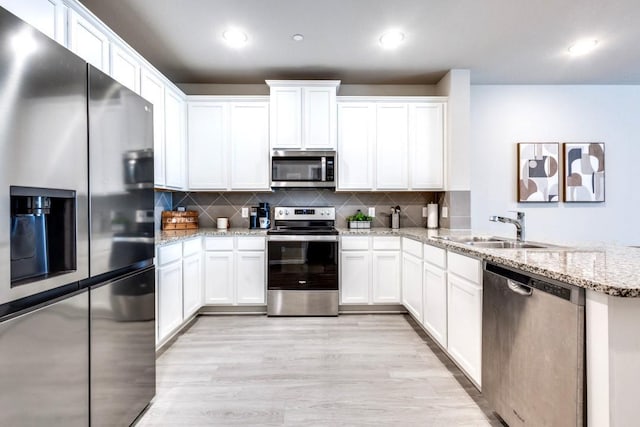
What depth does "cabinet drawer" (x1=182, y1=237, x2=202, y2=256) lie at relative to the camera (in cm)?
284

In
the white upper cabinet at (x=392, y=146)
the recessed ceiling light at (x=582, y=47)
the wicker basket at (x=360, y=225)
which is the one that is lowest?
the wicker basket at (x=360, y=225)

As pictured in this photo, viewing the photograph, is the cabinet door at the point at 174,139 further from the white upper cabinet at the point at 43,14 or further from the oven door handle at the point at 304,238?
the white upper cabinet at the point at 43,14

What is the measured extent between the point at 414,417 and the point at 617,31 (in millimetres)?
3396

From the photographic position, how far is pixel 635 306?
99cm

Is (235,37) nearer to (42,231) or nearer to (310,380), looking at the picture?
(42,231)

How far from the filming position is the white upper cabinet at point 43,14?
4.67ft

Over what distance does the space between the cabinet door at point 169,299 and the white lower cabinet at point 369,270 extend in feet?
5.13

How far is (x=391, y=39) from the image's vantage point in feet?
8.98

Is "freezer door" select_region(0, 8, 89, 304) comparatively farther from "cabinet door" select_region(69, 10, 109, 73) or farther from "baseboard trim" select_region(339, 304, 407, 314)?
"baseboard trim" select_region(339, 304, 407, 314)

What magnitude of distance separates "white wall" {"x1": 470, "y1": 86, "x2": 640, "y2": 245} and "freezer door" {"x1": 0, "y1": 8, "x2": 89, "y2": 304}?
376 cm

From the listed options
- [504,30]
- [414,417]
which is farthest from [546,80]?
[414,417]

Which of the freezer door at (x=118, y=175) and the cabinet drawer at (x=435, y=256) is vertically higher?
the freezer door at (x=118, y=175)

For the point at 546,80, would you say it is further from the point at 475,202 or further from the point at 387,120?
the point at 387,120

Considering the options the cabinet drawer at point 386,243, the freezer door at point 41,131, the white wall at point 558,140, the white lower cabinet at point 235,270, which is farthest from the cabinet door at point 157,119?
the white wall at point 558,140
